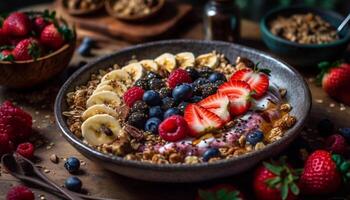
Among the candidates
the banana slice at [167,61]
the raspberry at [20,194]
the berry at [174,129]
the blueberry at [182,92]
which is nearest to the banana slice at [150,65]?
the banana slice at [167,61]

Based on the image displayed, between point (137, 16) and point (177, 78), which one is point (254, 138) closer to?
point (177, 78)

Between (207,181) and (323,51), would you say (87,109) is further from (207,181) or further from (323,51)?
(323,51)

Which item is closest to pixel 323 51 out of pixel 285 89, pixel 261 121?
pixel 285 89

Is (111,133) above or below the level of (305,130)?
above

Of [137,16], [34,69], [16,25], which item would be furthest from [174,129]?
[137,16]

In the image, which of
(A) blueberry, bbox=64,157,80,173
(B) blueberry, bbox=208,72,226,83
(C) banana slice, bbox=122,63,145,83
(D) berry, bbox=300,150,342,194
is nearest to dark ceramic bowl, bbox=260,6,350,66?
(B) blueberry, bbox=208,72,226,83

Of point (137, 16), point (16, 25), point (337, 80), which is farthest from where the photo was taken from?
point (137, 16)
